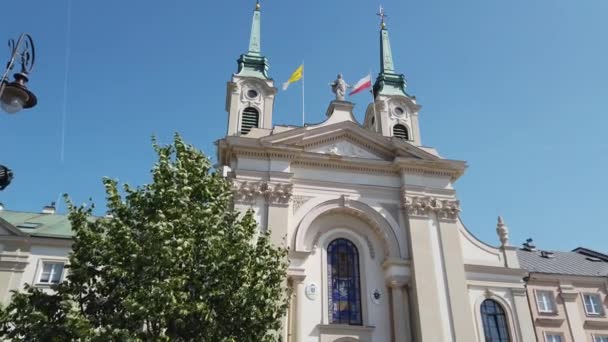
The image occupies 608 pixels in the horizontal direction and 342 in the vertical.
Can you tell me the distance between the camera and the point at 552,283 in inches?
1176

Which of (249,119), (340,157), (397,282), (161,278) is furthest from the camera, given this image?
(249,119)

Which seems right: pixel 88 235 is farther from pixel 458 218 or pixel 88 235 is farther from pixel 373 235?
pixel 458 218

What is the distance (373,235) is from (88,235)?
1515cm

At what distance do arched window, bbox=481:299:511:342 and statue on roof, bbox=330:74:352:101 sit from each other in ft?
46.9

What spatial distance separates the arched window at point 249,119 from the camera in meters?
28.8

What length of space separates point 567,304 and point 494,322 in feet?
24.6

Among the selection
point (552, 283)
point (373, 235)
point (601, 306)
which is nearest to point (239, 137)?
point (373, 235)

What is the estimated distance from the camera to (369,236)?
25625 mm

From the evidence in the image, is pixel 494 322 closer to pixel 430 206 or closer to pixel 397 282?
pixel 397 282

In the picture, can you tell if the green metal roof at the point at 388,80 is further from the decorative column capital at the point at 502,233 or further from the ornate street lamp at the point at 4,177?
the ornate street lamp at the point at 4,177

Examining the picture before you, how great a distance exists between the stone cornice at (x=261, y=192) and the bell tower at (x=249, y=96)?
4.39 meters

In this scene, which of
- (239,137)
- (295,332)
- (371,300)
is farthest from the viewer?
(239,137)

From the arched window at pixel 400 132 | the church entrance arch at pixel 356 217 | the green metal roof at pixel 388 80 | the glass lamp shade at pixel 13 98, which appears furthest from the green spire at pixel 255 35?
the glass lamp shade at pixel 13 98

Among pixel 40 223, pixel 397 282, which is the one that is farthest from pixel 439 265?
pixel 40 223
